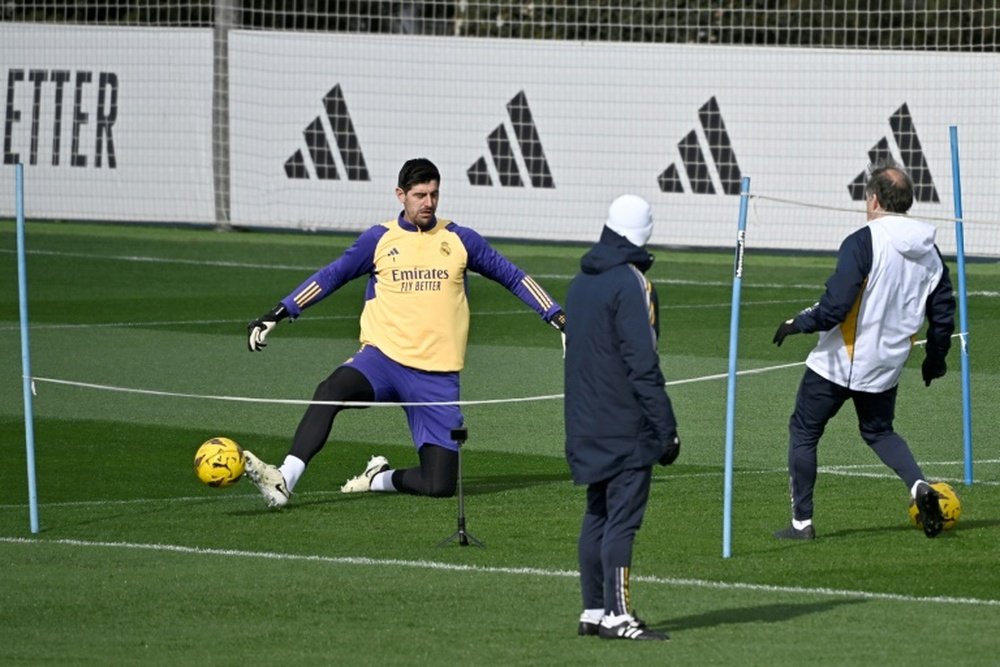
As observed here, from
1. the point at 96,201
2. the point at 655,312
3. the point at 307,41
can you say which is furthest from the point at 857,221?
the point at 655,312

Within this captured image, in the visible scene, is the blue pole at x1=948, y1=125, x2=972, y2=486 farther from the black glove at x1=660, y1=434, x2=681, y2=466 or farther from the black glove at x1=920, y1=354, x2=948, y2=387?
the black glove at x1=660, y1=434, x2=681, y2=466

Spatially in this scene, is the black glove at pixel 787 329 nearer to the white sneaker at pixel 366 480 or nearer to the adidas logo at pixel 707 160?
the white sneaker at pixel 366 480

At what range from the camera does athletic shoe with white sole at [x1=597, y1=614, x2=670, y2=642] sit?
8.30 m

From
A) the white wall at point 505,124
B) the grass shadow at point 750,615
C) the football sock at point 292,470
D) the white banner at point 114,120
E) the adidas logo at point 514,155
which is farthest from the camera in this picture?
the white banner at point 114,120

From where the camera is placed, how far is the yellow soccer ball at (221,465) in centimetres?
1165

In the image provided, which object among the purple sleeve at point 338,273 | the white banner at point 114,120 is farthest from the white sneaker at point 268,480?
the white banner at point 114,120

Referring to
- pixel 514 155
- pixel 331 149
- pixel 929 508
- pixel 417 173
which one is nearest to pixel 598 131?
pixel 514 155

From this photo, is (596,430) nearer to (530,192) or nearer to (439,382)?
(439,382)

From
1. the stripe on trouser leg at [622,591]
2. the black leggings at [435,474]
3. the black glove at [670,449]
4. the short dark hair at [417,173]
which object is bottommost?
the stripe on trouser leg at [622,591]

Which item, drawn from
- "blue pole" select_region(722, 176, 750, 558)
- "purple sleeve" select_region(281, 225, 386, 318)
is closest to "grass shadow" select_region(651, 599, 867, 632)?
"blue pole" select_region(722, 176, 750, 558)

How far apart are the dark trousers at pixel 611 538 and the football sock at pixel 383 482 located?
160 inches

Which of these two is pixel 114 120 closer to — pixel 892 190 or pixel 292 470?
pixel 292 470

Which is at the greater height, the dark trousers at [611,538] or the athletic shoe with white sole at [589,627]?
the dark trousers at [611,538]

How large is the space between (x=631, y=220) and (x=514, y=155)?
807 inches
